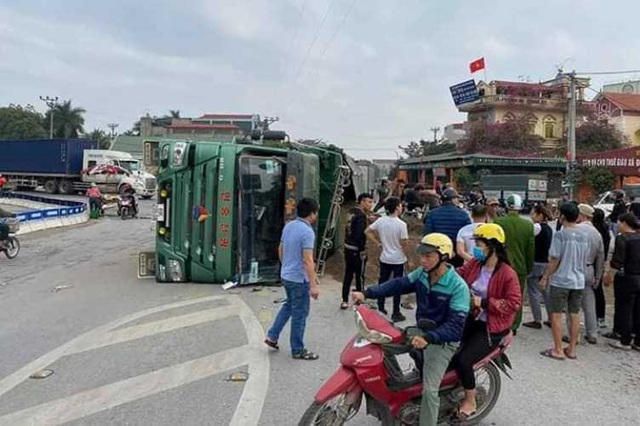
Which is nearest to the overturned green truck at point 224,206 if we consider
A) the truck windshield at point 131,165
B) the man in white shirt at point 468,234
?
the man in white shirt at point 468,234

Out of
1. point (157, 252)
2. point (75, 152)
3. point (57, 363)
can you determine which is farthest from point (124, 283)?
point (75, 152)

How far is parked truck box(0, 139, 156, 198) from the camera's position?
35.9m

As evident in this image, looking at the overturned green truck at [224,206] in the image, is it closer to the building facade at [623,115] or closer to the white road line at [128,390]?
the white road line at [128,390]

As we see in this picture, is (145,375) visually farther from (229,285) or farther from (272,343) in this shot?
(229,285)

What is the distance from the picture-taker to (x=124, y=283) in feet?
33.5

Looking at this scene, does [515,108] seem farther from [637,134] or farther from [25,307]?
[25,307]

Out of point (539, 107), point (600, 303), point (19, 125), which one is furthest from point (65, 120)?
point (600, 303)

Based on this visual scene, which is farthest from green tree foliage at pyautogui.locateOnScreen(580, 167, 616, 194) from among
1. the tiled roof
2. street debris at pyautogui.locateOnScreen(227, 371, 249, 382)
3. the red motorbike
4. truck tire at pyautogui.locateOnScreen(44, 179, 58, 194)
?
the red motorbike

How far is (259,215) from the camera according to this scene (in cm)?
977

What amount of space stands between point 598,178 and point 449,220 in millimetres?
34361

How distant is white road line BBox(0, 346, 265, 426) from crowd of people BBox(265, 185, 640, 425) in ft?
1.65

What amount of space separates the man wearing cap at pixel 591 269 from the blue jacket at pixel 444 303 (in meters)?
3.01

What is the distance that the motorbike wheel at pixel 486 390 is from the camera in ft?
14.2

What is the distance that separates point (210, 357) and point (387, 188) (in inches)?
540
